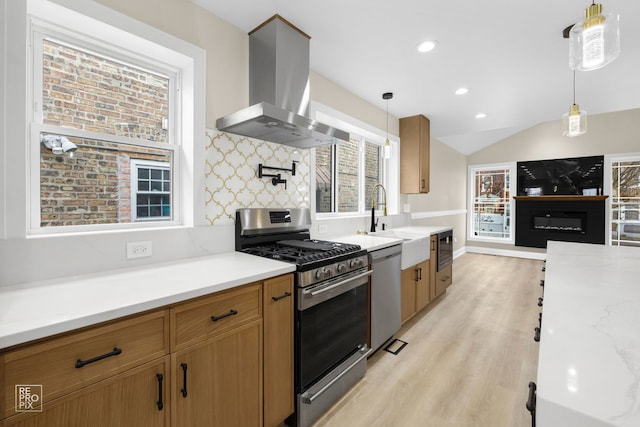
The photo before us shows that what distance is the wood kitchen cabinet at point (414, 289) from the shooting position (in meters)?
2.79

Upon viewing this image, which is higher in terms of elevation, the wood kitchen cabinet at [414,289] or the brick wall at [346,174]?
the brick wall at [346,174]

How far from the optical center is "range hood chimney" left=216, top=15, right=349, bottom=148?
6.08 feet

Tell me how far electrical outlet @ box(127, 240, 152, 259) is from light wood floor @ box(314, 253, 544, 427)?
1.42 m

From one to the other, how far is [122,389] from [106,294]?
350 mm

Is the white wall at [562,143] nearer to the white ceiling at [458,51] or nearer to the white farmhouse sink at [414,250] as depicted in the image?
the white ceiling at [458,51]

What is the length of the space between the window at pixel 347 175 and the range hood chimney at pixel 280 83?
1.00 metres

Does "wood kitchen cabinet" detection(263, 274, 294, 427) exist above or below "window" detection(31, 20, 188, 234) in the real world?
below

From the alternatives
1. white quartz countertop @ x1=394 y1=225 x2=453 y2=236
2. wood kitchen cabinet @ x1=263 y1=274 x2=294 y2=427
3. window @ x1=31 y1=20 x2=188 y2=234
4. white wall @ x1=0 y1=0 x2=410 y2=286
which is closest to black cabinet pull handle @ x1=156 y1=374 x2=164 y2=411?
wood kitchen cabinet @ x1=263 y1=274 x2=294 y2=427

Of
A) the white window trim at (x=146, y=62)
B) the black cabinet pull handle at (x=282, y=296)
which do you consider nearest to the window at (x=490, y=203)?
the black cabinet pull handle at (x=282, y=296)

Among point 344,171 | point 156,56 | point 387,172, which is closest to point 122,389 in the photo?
point 156,56

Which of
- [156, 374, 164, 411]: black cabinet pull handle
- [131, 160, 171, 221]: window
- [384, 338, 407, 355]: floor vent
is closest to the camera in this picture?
[156, 374, 164, 411]: black cabinet pull handle

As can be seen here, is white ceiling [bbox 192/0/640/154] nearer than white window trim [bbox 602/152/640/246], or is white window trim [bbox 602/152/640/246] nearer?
white ceiling [bbox 192/0/640/154]

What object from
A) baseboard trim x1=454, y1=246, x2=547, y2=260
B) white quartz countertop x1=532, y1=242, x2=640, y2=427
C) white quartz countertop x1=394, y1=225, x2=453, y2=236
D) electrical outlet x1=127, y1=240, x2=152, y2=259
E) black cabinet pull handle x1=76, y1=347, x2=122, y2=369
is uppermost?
electrical outlet x1=127, y1=240, x2=152, y2=259

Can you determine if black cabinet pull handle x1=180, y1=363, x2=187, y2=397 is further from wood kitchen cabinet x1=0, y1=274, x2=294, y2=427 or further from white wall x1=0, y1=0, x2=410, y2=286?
white wall x1=0, y1=0, x2=410, y2=286
